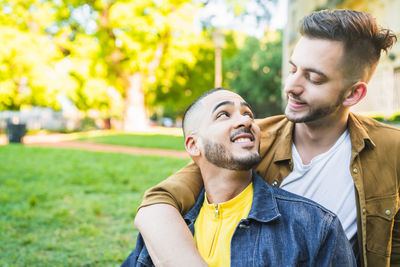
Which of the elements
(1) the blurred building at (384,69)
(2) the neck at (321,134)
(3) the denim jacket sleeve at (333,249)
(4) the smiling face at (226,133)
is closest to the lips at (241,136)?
(4) the smiling face at (226,133)

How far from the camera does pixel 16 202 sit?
6.52m

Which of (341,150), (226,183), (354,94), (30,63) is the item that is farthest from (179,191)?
(30,63)

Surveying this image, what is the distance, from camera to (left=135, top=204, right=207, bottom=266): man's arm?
1.98 meters

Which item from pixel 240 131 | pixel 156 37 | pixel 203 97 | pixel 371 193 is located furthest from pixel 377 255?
pixel 156 37

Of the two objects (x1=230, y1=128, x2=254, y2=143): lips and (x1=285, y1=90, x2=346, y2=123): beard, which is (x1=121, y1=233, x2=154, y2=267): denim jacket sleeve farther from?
(x1=285, y1=90, x2=346, y2=123): beard

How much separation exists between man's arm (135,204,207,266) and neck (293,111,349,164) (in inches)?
40.2

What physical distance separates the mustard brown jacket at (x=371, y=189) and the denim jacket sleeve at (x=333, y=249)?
0.48 metres

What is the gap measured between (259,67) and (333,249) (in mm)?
41365

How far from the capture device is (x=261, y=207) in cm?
213

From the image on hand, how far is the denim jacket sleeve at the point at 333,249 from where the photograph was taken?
1.91 m

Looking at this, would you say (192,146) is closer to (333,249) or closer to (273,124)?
(273,124)

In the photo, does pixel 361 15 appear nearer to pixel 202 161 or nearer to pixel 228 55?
pixel 202 161

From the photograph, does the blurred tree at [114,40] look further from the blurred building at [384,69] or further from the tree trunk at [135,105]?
the blurred building at [384,69]

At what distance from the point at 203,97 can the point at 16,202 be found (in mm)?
5168
